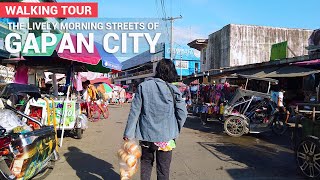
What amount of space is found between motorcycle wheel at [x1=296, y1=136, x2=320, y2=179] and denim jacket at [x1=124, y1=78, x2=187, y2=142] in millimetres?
2704

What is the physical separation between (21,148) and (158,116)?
186 cm

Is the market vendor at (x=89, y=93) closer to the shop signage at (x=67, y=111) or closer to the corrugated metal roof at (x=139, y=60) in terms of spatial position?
the shop signage at (x=67, y=111)

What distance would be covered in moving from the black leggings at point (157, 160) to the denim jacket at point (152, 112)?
0.50 ft

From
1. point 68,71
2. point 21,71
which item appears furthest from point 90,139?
point 21,71

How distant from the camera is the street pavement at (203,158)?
638 centimetres

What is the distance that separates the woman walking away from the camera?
181 inches

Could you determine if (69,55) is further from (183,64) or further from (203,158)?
(183,64)

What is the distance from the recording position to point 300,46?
29234 millimetres

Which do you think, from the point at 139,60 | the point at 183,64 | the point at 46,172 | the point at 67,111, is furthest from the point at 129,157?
the point at 139,60

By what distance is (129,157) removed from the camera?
190 inches

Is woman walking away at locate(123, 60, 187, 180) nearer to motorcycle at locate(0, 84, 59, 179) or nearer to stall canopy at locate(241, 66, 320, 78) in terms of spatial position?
motorcycle at locate(0, 84, 59, 179)

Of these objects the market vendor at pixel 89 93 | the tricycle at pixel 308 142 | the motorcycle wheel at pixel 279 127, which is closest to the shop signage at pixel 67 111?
the tricycle at pixel 308 142

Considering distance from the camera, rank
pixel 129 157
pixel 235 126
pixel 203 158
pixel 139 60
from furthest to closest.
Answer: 1. pixel 139 60
2. pixel 235 126
3. pixel 203 158
4. pixel 129 157

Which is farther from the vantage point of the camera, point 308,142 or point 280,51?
point 280,51
